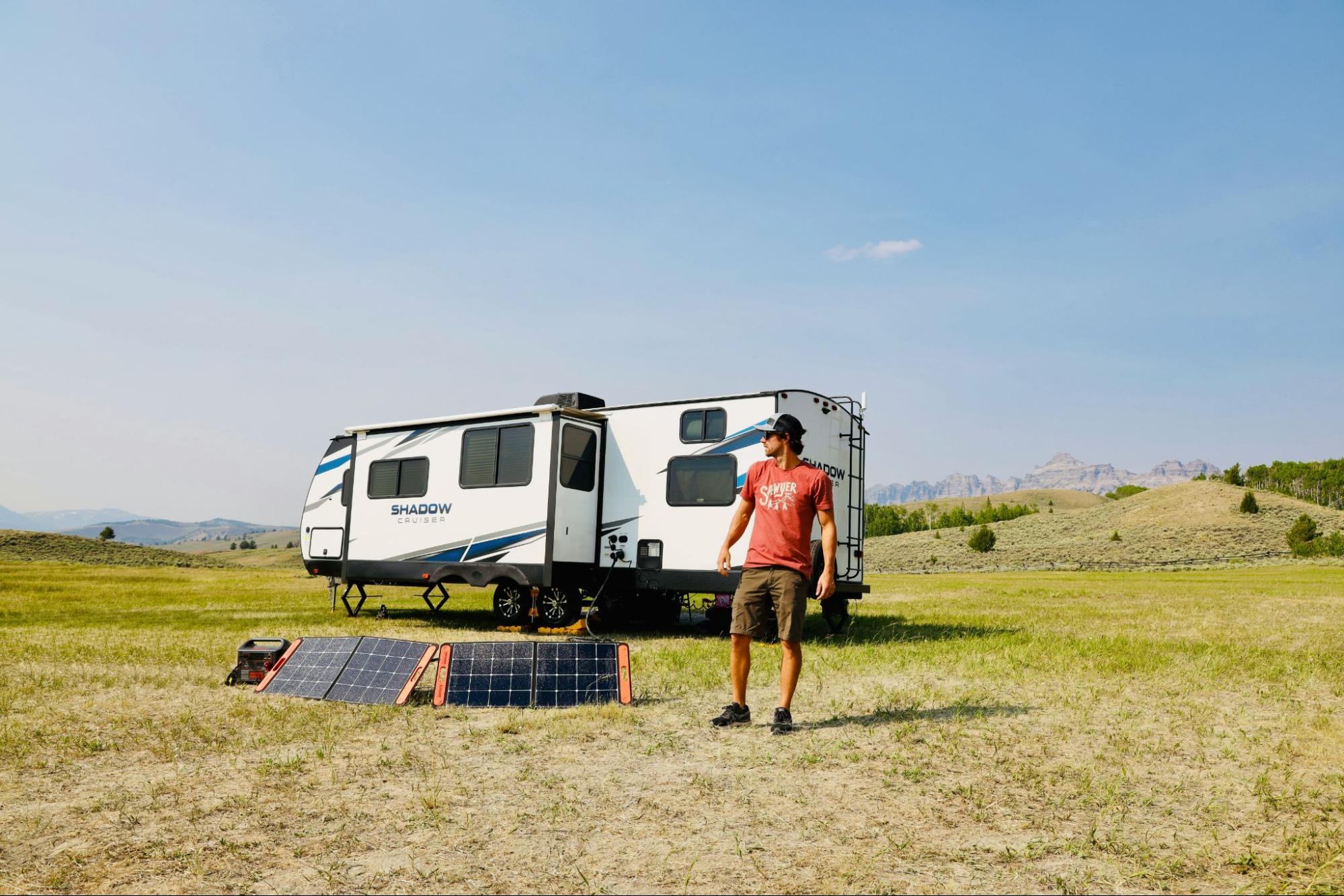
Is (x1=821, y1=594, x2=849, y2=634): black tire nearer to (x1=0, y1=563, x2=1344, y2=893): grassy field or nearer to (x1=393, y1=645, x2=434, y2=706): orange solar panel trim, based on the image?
(x1=0, y1=563, x2=1344, y2=893): grassy field

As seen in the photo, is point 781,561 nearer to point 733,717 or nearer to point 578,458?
point 733,717

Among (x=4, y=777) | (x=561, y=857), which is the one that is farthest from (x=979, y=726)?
(x=4, y=777)

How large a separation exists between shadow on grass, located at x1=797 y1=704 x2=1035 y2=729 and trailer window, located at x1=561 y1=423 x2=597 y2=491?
649 centimetres

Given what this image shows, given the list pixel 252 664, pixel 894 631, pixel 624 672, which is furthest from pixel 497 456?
pixel 894 631

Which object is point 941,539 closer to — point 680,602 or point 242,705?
point 680,602

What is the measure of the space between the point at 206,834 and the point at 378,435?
1103cm

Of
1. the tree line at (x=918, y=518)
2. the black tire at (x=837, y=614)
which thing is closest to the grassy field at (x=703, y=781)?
the black tire at (x=837, y=614)

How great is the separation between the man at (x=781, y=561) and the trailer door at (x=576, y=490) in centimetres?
604

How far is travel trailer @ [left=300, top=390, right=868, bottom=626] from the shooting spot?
38.7ft

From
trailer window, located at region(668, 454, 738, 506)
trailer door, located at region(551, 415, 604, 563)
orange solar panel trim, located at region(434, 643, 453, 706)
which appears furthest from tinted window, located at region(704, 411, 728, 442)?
orange solar panel trim, located at region(434, 643, 453, 706)

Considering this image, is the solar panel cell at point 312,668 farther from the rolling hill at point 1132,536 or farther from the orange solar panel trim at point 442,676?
the rolling hill at point 1132,536

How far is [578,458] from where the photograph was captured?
12.6m

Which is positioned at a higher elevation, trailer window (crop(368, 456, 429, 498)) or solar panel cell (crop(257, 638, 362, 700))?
trailer window (crop(368, 456, 429, 498))

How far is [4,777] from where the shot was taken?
193 inches
